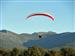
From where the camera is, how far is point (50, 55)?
287 ft

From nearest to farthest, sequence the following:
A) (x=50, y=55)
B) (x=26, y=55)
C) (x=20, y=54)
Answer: (x=50, y=55), (x=26, y=55), (x=20, y=54)

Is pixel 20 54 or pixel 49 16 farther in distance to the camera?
pixel 20 54

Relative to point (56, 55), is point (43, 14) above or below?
above

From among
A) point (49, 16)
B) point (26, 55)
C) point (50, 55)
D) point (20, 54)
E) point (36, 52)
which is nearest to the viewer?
point (49, 16)

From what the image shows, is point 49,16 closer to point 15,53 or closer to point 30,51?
point 30,51

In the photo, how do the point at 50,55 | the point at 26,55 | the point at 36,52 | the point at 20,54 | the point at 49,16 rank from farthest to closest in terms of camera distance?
the point at 20,54 < the point at 26,55 < the point at 36,52 < the point at 50,55 < the point at 49,16

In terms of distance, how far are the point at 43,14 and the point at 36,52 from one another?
47.2 m

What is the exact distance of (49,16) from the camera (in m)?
46.8

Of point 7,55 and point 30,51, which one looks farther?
point 7,55

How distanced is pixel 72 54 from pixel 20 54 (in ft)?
61.5

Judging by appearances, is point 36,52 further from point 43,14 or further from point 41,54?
point 43,14

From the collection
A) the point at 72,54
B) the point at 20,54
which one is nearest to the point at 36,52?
the point at 20,54

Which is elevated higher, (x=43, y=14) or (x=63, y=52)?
(x=43, y=14)

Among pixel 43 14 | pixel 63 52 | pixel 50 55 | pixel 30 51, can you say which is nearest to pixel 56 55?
pixel 50 55
